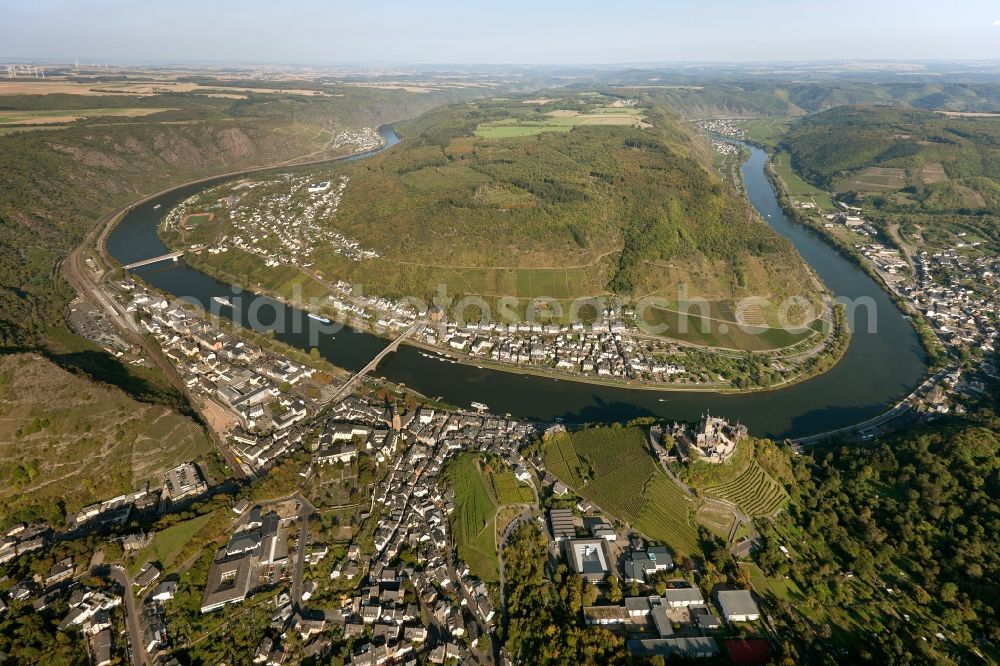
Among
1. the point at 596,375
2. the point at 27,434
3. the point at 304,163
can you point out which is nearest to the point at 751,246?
the point at 596,375

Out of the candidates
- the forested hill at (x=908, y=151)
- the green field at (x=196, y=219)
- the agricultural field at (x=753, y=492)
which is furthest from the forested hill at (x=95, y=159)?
the forested hill at (x=908, y=151)

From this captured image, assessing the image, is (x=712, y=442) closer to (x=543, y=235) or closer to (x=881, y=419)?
(x=881, y=419)

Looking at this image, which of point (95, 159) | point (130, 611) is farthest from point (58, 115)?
point (130, 611)

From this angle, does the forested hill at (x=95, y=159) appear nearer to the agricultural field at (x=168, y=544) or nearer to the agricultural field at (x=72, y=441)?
the agricultural field at (x=72, y=441)

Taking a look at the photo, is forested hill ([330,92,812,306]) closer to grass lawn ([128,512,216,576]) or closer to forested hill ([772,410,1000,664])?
forested hill ([772,410,1000,664])

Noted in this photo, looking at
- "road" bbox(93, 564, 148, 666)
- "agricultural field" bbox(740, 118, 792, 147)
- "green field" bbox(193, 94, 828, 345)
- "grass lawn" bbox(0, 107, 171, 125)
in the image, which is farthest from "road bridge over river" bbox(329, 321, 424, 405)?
"agricultural field" bbox(740, 118, 792, 147)

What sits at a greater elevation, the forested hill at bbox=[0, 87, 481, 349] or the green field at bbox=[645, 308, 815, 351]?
the forested hill at bbox=[0, 87, 481, 349]
